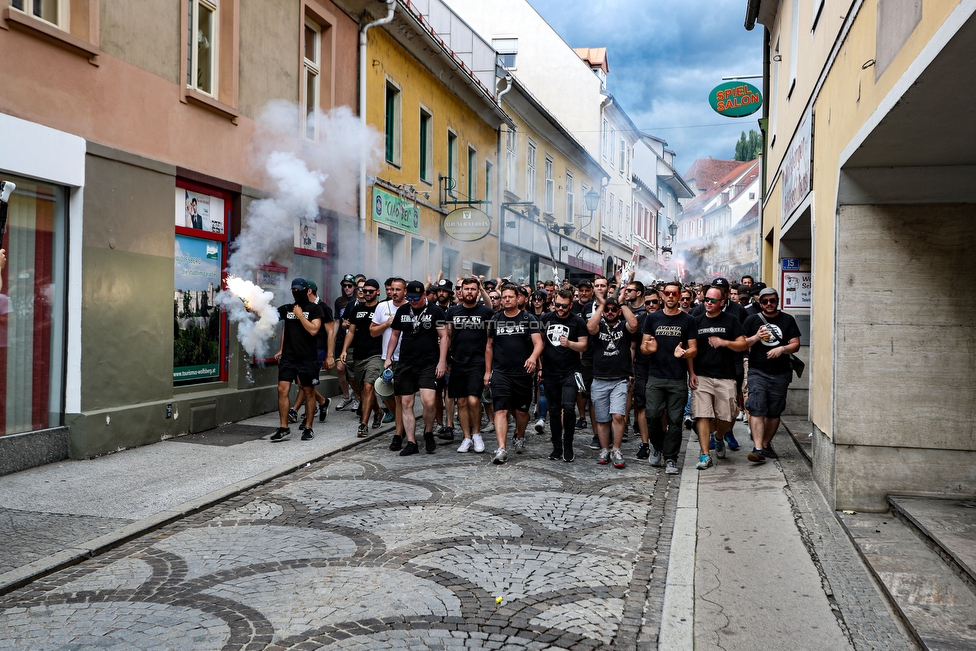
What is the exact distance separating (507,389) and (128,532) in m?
4.06

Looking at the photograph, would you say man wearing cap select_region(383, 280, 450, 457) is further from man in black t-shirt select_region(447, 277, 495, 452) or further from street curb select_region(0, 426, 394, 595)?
street curb select_region(0, 426, 394, 595)

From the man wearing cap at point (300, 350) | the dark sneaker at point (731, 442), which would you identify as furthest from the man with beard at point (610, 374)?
the man wearing cap at point (300, 350)

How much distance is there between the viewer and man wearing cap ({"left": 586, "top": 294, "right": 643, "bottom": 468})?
8.27m

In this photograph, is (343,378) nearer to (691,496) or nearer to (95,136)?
(95,136)

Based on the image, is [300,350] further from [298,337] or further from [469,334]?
[469,334]

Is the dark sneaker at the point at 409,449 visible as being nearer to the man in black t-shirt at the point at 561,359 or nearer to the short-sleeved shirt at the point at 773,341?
the man in black t-shirt at the point at 561,359

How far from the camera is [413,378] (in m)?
8.80

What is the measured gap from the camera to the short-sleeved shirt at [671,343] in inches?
319

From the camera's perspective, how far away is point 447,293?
9914 millimetres

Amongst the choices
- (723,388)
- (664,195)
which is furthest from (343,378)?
(664,195)

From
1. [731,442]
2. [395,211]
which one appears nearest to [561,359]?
[731,442]

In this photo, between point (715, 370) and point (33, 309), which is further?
point (715, 370)

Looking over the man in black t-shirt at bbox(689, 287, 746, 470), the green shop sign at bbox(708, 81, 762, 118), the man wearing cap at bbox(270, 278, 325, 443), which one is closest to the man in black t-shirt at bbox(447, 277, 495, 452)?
the man wearing cap at bbox(270, 278, 325, 443)

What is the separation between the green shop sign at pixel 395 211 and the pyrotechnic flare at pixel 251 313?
13.9ft
